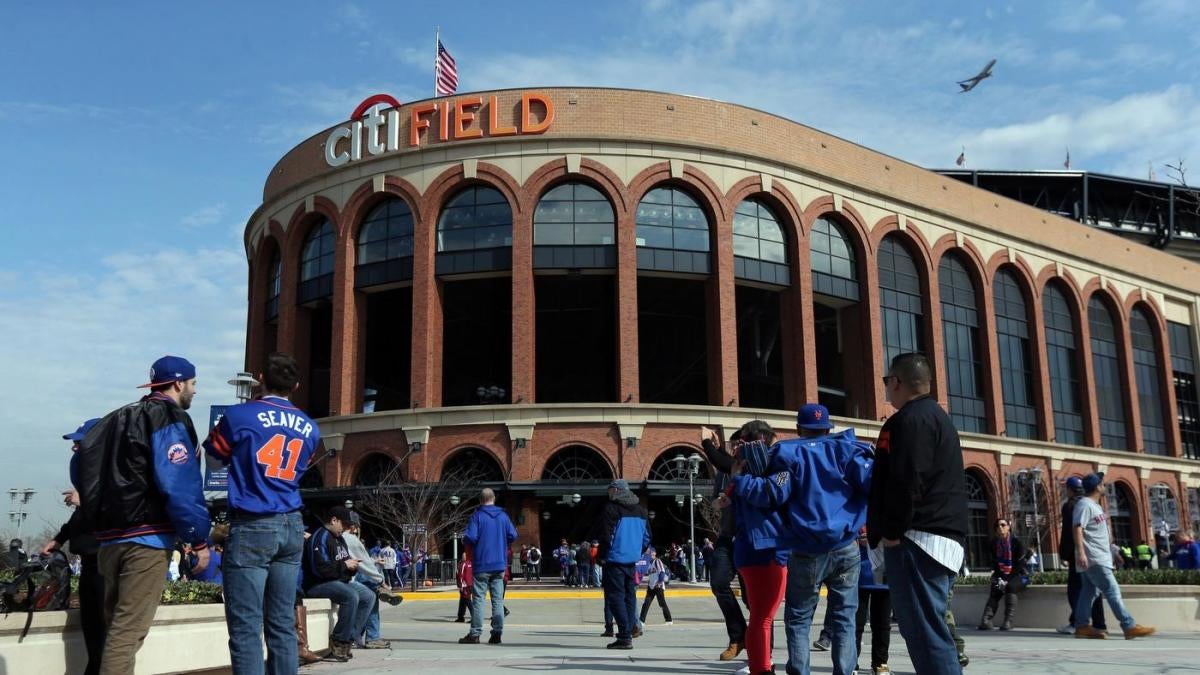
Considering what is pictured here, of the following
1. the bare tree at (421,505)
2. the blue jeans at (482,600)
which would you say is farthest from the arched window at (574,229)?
the blue jeans at (482,600)

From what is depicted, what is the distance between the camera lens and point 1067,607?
1331 centimetres

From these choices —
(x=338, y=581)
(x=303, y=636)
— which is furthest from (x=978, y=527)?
A: (x=303, y=636)

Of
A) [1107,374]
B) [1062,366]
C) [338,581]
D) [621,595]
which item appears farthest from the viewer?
[1107,374]

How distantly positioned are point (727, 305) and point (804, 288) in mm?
3830

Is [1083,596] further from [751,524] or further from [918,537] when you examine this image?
[918,537]

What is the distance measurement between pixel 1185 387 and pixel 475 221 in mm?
41612

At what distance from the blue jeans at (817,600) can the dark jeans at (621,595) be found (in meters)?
3.89

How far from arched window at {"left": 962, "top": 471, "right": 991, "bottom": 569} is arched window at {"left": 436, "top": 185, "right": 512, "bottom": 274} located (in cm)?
2272

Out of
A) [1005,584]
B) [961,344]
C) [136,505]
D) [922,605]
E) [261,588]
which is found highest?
[961,344]

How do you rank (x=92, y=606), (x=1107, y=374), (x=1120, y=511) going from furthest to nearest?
(x=1107, y=374)
(x=1120, y=511)
(x=92, y=606)

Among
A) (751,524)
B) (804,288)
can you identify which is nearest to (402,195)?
(804,288)

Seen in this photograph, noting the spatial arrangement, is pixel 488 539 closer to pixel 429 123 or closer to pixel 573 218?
pixel 573 218

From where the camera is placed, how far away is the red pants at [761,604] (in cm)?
671

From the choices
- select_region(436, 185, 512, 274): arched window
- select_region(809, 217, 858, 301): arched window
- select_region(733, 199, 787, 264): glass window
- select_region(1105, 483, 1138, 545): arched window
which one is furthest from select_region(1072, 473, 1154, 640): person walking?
select_region(1105, 483, 1138, 545): arched window
